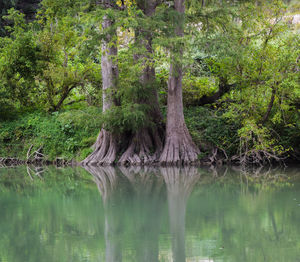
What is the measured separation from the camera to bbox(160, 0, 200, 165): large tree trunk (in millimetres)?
14680

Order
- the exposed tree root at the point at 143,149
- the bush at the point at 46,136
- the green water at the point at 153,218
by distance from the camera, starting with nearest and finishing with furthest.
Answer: the green water at the point at 153,218 → the exposed tree root at the point at 143,149 → the bush at the point at 46,136

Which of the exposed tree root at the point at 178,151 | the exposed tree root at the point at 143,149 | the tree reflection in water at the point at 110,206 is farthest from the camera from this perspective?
the exposed tree root at the point at 143,149

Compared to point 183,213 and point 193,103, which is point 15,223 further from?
point 193,103

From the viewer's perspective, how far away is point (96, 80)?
19.5m

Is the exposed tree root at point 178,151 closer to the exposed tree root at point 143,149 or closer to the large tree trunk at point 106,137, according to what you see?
the exposed tree root at point 143,149

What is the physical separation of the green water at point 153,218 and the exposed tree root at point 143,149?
9.16 ft

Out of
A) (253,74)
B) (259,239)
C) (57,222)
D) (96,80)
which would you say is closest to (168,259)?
(259,239)

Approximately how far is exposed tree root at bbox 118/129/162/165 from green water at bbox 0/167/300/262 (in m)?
2.79

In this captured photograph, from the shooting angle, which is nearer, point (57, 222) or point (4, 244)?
point (4, 244)

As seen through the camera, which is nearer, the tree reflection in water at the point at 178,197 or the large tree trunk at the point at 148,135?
the tree reflection in water at the point at 178,197

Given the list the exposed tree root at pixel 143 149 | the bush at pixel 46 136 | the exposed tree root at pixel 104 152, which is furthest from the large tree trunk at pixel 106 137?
the bush at pixel 46 136

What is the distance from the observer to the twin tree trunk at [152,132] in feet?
48.4

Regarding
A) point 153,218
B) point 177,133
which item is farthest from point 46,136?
point 153,218

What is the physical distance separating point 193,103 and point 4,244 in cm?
1374
